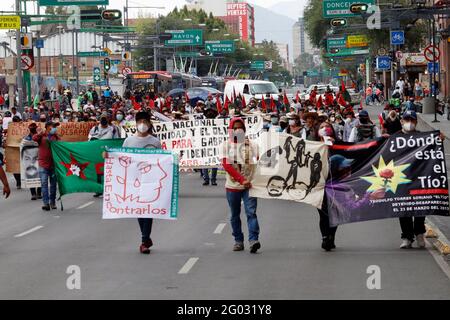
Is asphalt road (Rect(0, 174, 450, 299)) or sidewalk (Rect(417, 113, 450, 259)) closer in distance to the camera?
asphalt road (Rect(0, 174, 450, 299))

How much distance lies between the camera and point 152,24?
151500mm

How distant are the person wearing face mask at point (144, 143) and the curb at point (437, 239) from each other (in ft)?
13.0

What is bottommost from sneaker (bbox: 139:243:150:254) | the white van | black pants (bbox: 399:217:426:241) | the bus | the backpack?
sneaker (bbox: 139:243:150:254)

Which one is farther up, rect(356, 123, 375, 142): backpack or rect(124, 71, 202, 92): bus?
rect(124, 71, 202, 92): bus

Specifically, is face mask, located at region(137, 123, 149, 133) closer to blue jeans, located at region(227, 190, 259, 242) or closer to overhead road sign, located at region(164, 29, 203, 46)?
blue jeans, located at region(227, 190, 259, 242)

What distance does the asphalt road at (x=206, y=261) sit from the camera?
1255 cm

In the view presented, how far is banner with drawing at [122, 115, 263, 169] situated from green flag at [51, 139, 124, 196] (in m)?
3.06

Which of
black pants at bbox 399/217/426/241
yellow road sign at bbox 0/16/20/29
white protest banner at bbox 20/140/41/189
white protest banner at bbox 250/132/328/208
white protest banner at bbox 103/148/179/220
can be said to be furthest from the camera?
yellow road sign at bbox 0/16/20/29

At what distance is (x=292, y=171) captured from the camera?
16.8m

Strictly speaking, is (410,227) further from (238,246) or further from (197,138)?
(197,138)

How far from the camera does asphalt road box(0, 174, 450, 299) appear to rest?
12547 millimetres

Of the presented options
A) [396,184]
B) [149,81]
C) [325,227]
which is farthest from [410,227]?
[149,81]

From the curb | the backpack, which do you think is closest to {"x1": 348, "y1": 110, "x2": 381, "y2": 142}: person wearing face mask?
the backpack

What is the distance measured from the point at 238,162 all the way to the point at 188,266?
→ 190 centimetres
